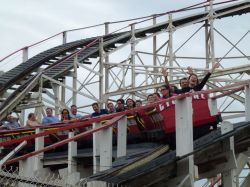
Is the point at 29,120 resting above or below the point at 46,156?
above

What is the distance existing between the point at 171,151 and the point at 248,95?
1.27 metres

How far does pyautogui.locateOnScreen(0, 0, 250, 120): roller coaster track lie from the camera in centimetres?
1911

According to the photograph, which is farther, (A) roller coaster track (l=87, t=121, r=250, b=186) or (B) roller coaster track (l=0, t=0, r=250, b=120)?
(B) roller coaster track (l=0, t=0, r=250, b=120)

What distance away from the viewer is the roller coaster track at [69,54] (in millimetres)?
19106

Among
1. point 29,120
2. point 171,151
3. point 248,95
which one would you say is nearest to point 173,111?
point 171,151

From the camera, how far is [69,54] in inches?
843

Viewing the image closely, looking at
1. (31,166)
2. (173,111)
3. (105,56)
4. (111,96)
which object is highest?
(105,56)

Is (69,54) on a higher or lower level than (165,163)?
higher

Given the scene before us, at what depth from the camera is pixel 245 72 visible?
15141 mm

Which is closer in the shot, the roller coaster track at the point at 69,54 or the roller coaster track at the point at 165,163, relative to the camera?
the roller coaster track at the point at 165,163

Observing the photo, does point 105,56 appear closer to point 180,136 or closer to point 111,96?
point 111,96

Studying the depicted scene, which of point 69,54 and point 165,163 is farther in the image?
point 69,54

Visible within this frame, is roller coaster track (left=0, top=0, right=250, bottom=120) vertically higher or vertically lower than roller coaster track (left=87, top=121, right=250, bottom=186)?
higher

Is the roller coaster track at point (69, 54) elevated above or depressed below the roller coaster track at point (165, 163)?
above
